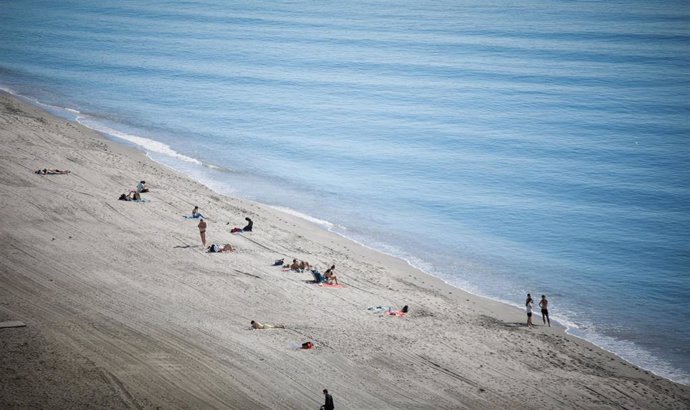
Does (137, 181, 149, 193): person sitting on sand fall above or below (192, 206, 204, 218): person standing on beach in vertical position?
above

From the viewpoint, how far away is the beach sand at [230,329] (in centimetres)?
1447

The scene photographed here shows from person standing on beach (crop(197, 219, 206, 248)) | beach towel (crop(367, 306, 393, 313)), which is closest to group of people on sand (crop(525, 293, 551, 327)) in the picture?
beach towel (crop(367, 306, 393, 313))

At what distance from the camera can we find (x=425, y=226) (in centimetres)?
3177

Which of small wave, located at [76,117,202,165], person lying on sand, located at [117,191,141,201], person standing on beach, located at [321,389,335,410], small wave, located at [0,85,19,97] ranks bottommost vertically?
person standing on beach, located at [321,389,335,410]

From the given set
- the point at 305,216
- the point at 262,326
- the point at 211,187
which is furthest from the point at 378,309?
the point at 211,187

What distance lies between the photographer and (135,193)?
26016 millimetres

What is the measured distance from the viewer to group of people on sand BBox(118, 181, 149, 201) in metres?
25.7

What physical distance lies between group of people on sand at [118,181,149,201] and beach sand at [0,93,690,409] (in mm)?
382

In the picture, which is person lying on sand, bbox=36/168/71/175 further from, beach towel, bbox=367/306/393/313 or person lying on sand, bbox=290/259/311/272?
beach towel, bbox=367/306/393/313

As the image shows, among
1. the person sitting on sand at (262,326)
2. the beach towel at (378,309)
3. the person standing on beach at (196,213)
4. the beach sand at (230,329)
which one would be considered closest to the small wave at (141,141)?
the beach sand at (230,329)

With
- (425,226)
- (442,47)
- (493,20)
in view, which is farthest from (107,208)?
(493,20)

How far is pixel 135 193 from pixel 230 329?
1076 centimetres

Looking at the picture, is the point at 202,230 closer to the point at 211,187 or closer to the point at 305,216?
the point at 305,216

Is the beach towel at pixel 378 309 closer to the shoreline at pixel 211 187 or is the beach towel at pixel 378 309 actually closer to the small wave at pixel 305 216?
the shoreline at pixel 211 187
